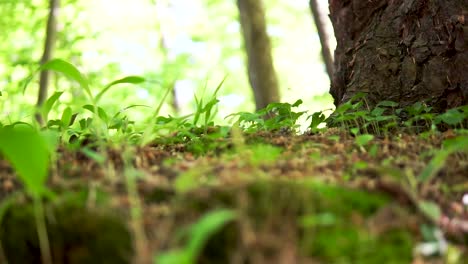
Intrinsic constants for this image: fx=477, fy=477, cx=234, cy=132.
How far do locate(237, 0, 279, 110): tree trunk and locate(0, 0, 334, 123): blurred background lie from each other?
15.7 feet

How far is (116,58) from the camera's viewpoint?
13.9 meters

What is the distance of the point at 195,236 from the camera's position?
739 mm

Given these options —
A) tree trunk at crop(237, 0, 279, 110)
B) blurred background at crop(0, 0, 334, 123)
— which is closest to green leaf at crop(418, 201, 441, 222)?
tree trunk at crop(237, 0, 279, 110)

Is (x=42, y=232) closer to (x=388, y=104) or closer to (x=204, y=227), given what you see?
(x=204, y=227)

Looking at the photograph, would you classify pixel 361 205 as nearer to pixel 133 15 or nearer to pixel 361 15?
pixel 361 15

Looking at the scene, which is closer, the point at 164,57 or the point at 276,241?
the point at 276,241

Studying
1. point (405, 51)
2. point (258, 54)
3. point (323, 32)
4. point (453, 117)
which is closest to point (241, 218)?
point (453, 117)

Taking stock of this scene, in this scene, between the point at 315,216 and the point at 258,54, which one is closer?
the point at 315,216

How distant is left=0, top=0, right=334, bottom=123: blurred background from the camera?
10.5 m

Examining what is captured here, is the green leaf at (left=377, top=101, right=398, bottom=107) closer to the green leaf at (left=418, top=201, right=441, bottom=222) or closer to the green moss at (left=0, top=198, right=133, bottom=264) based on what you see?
the green leaf at (left=418, top=201, right=441, bottom=222)

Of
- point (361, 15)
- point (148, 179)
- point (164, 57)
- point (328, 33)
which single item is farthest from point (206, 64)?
point (148, 179)

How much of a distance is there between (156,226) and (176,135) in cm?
133

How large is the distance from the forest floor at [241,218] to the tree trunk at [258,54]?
14.7 ft

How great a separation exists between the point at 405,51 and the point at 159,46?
1446 centimetres
